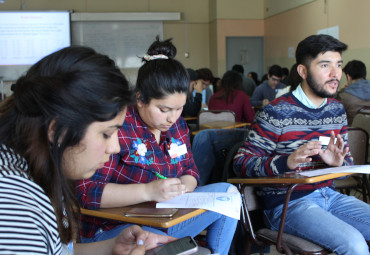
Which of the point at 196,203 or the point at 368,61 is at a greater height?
the point at 368,61

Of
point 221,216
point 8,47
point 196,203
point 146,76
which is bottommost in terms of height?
point 221,216

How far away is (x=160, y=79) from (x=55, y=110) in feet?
3.24

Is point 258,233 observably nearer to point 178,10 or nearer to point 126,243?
point 126,243

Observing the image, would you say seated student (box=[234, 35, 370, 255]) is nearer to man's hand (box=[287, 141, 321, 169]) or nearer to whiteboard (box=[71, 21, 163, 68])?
man's hand (box=[287, 141, 321, 169])

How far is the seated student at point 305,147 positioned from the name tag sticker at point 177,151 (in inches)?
11.7

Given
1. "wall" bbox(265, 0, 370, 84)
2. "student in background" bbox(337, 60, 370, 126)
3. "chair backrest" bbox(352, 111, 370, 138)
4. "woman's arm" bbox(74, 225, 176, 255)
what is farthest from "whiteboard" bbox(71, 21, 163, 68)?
"woman's arm" bbox(74, 225, 176, 255)

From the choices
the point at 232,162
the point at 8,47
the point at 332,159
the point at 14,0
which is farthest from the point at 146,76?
the point at 14,0

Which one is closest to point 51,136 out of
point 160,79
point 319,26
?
point 160,79

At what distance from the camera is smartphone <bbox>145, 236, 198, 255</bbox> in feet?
3.55

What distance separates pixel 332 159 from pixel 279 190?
298 mm

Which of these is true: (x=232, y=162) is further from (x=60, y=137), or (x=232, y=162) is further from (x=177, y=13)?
(x=177, y=13)

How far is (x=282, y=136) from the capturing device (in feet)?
6.66

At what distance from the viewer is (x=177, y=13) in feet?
30.3

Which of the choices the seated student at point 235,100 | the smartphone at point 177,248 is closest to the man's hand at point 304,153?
the smartphone at point 177,248
